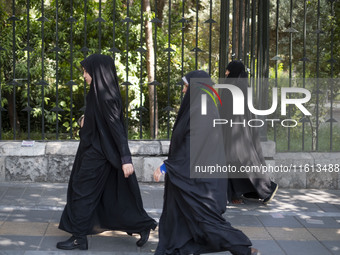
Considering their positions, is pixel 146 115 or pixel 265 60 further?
pixel 146 115

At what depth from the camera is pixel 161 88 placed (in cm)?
1803

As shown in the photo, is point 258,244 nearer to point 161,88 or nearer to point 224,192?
Answer: point 224,192

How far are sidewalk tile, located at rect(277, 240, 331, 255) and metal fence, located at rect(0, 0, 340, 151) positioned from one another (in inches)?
99.7

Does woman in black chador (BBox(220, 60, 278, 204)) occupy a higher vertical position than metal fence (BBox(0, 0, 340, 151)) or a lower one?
lower

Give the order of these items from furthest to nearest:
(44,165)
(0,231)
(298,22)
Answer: (298,22) → (44,165) → (0,231)

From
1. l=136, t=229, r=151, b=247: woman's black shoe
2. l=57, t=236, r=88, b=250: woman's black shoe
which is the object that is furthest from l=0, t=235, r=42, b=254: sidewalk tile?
l=136, t=229, r=151, b=247: woman's black shoe

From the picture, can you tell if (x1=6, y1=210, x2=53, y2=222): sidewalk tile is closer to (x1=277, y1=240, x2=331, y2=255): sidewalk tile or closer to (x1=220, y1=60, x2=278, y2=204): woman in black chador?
(x1=220, y1=60, x2=278, y2=204): woman in black chador

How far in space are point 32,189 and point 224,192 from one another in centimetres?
354

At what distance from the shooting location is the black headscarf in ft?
A: 17.0

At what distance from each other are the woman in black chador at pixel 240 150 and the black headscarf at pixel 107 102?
2.28 metres

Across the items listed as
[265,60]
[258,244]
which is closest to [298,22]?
[265,60]

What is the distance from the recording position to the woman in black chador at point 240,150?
7.14 metres

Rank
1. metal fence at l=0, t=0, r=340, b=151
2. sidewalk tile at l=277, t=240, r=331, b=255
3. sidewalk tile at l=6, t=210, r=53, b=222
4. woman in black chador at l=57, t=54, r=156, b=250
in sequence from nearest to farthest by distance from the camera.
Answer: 1. woman in black chador at l=57, t=54, r=156, b=250
2. sidewalk tile at l=277, t=240, r=331, b=255
3. sidewalk tile at l=6, t=210, r=53, b=222
4. metal fence at l=0, t=0, r=340, b=151

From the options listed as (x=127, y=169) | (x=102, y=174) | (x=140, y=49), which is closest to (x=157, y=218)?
(x=102, y=174)
